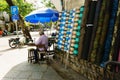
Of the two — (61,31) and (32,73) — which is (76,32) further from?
(32,73)

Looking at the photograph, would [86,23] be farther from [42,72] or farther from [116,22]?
[42,72]

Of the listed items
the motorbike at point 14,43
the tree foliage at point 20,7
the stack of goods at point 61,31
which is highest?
the tree foliage at point 20,7

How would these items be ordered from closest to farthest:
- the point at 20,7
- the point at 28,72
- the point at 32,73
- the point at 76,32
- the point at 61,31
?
the point at 76,32, the point at 32,73, the point at 28,72, the point at 61,31, the point at 20,7

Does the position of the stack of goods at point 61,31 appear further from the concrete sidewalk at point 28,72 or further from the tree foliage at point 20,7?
the tree foliage at point 20,7

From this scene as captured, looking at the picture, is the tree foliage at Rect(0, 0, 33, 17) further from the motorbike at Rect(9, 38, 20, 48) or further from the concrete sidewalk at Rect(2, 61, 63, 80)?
the concrete sidewalk at Rect(2, 61, 63, 80)

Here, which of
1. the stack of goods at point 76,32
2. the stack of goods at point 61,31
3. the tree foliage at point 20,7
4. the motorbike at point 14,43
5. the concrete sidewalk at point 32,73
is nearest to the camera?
the stack of goods at point 76,32

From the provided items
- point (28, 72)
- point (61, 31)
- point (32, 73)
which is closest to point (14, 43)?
point (61, 31)

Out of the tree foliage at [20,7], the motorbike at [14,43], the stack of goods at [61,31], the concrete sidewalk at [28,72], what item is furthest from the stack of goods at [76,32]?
the tree foliage at [20,7]

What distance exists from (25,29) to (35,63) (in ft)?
25.1

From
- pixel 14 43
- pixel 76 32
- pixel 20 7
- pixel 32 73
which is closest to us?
pixel 76 32

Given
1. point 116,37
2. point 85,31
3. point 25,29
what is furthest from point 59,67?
point 25,29

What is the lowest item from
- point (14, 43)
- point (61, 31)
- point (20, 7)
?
point (14, 43)

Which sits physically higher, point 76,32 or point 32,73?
point 76,32

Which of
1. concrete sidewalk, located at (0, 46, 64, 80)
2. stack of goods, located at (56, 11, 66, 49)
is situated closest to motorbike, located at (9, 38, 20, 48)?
concrete sidewalk, located at (0, 46, 64, 80)
